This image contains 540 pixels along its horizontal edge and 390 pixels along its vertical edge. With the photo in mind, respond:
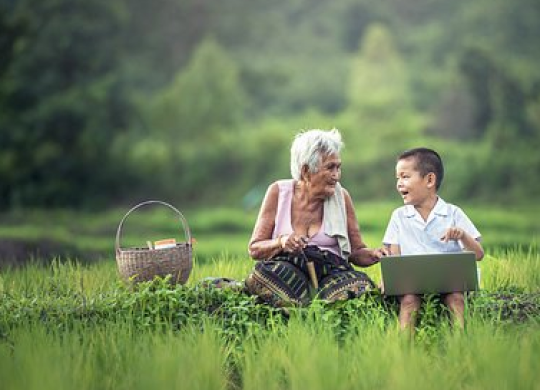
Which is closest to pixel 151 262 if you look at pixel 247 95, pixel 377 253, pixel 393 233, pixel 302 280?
pixel 302 280

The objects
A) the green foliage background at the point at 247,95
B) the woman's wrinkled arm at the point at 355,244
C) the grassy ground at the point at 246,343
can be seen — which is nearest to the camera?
the grassy ground at the point at 246,343

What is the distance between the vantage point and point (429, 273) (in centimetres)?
471

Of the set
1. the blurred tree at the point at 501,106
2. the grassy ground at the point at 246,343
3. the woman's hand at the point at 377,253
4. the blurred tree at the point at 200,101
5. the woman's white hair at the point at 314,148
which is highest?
the blurred tree at the point at 200,101

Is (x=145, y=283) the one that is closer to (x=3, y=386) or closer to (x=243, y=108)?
(x=3, y=386)

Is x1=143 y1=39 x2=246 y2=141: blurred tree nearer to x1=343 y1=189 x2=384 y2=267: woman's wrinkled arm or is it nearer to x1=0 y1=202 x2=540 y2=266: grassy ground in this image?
x1=0 y1=202 x2=540 y2=266: grassy ground

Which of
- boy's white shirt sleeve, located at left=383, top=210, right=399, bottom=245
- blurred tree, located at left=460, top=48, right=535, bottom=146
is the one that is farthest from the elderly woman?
blurred tree, located at left=460, top=48, right=535, bottom=146

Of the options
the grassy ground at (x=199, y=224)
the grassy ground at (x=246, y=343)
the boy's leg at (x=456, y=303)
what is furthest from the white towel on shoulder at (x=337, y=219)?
the grassy ground at (x=199, y=224)

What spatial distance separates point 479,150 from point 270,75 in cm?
766

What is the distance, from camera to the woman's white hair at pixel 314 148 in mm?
5156

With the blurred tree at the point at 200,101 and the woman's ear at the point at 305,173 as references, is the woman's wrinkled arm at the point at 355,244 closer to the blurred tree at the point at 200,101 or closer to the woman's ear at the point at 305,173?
the woman's ear at the point at 305,173

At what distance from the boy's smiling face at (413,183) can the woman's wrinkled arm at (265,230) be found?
728mm

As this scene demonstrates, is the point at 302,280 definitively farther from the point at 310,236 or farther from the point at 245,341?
the point at 245,341

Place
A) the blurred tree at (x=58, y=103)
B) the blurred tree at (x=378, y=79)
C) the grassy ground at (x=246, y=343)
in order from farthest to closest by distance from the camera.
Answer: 1. the blurred tree at (x=378, y=79)
2. the blurred tree at (x=58, y=103)
3. the grassy ground at (x=246, y=343)

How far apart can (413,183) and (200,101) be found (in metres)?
22.9
